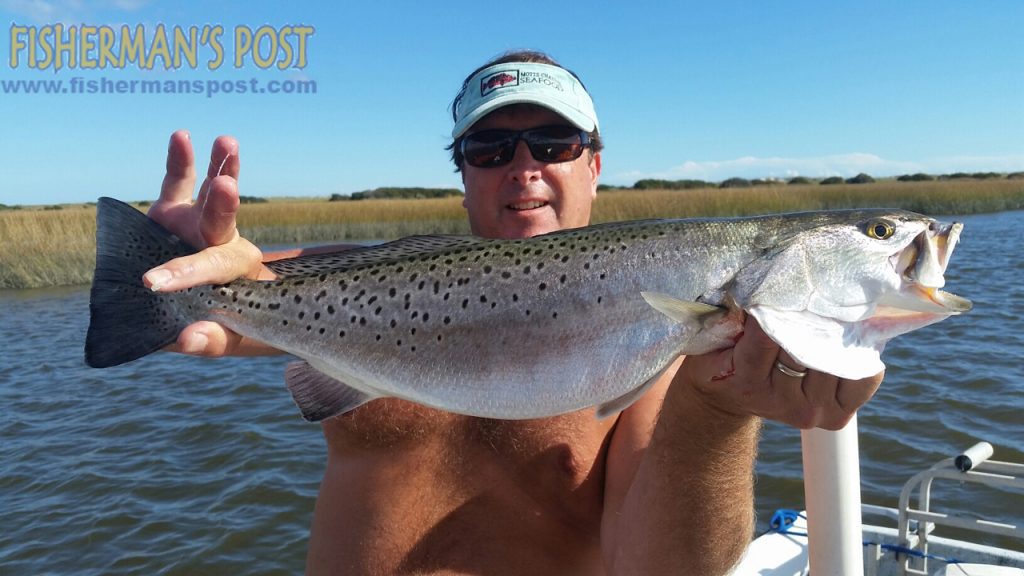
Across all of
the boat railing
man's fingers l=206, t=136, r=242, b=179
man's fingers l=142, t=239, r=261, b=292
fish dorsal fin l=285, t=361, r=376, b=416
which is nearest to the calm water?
the boat railing

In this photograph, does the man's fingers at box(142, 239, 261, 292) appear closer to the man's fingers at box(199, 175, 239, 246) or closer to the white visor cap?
the man's fingers at box(199, 175, 239, 246)

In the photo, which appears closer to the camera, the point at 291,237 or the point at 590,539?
the point at 590,539

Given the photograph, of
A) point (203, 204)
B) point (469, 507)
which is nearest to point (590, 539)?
point (469, 507)

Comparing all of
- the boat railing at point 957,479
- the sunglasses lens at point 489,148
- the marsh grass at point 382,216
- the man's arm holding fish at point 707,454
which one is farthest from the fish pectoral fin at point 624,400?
the marsh grass at point 382,216

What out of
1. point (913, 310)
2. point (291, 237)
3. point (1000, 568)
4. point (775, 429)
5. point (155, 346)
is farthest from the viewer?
point (291, 237)

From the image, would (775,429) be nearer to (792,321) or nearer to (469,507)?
(469,507)

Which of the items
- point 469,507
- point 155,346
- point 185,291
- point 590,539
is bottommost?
point 590,539

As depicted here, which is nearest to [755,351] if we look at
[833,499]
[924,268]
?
[924,268]

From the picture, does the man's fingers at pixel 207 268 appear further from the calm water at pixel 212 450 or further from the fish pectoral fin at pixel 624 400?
the calm water at pixel 212 450
